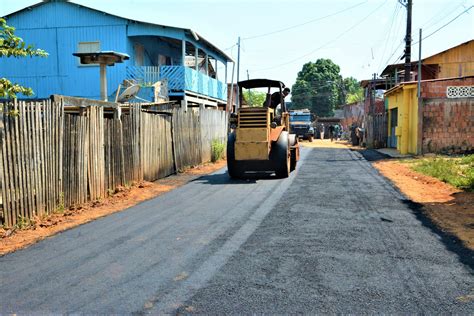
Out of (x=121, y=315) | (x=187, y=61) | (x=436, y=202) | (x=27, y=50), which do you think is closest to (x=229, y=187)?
(x=436, y=202)

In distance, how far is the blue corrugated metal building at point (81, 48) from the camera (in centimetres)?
→ 2234

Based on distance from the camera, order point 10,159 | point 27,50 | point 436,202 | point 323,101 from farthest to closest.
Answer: point 323,101, point 436,202, point 10,159, point 27,50

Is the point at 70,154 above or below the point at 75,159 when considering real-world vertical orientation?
above

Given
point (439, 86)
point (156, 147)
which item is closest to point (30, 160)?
point (156, 147)

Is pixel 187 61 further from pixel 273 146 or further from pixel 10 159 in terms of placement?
pixel 10 159

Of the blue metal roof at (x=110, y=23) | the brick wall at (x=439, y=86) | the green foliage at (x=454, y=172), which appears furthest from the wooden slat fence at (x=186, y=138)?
the brick wall at (x=439, y=86)

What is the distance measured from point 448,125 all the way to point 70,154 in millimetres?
17871

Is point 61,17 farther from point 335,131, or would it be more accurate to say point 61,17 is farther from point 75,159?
point 335,131

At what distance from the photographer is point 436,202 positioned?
9750mm

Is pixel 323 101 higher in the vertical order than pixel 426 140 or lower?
higher

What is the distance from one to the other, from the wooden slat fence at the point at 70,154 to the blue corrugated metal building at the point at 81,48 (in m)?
8.11

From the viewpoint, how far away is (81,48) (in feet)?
74.9

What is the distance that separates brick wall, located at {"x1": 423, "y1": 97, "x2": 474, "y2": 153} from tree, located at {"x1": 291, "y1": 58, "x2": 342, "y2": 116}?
53361 mm

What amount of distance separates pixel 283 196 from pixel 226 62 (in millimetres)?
22992
